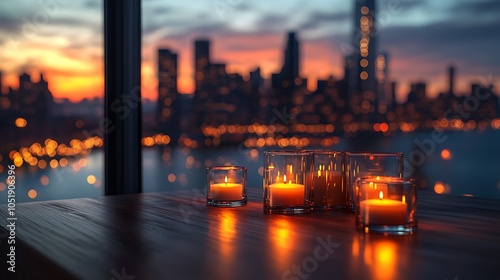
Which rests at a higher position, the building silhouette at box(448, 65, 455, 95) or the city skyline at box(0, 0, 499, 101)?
the city skyline at box(0, 0, 499, 101)

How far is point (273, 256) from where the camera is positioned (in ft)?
2.25

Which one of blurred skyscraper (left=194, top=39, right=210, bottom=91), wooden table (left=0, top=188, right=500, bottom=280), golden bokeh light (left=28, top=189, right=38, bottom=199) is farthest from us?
blurred skyscraper (left=194, top=39, right=210, bottom=91)

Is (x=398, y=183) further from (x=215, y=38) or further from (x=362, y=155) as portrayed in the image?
(x=215, y=38)

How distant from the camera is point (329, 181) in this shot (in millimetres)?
1150

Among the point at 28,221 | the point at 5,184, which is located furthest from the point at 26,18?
the point at 28,221

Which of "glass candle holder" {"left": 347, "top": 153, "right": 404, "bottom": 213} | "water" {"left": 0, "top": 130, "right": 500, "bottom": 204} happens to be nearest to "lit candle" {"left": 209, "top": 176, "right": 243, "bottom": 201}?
"glass candle holder" {"left": 347, "top": 153, "right": 404, "bottom": 213}

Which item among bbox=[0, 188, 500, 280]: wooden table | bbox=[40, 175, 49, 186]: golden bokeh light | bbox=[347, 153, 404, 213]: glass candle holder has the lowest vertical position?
bbox=[40, 175, 49, 186]: golden bokeh light

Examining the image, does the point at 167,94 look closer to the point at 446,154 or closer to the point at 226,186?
the point at 446,154

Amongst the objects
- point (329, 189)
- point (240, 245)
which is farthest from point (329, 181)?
point (240, 245)

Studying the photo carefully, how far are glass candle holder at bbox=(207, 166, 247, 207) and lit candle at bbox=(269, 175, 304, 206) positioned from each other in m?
0.15

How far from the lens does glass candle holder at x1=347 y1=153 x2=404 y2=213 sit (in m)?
1.07

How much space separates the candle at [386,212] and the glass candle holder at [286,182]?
241 millimetres

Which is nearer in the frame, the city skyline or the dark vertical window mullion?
the dark vertical window mullion

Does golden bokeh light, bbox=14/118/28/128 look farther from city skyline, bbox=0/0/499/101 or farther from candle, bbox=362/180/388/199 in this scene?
candle, bbox=362/180/388/199
